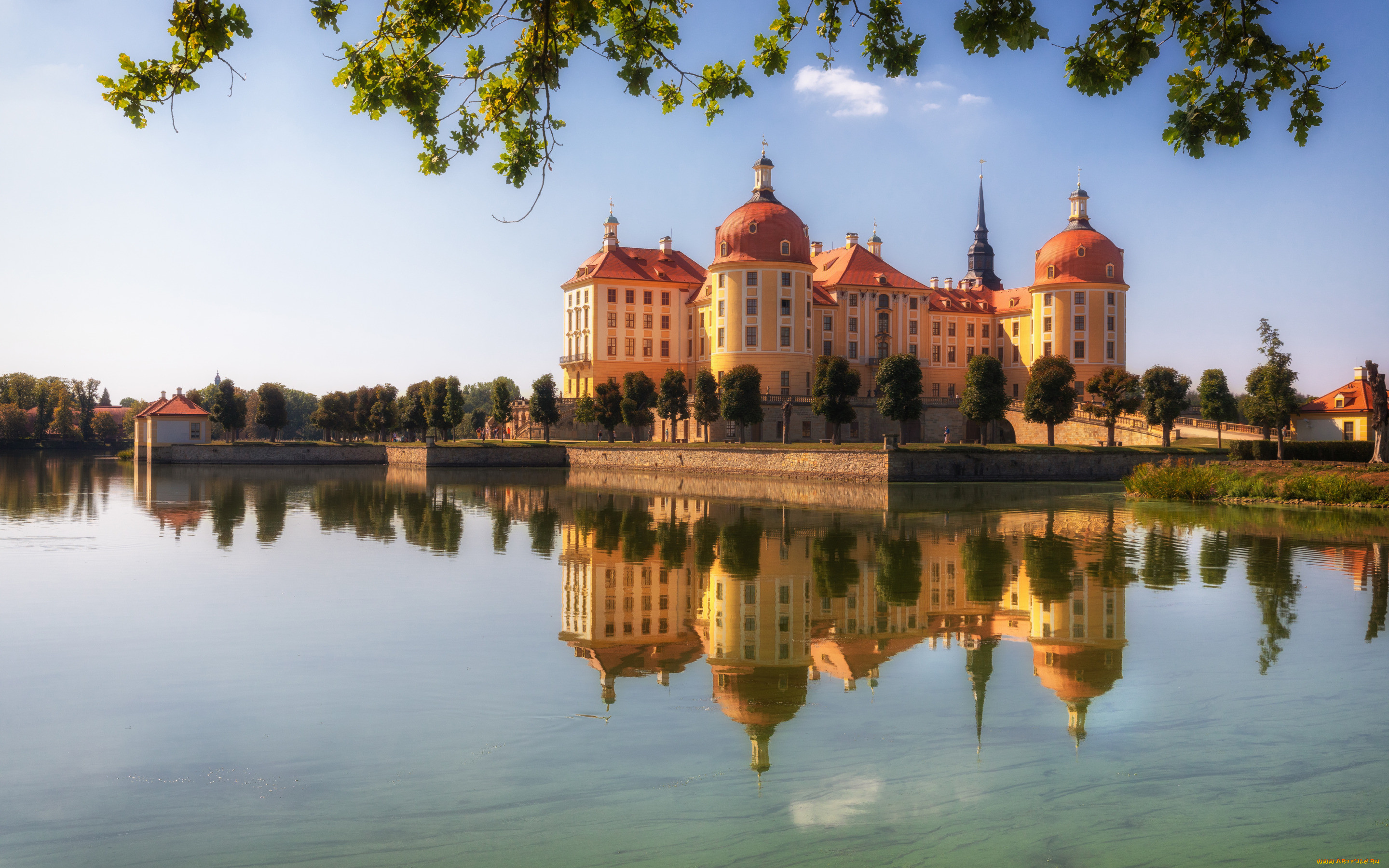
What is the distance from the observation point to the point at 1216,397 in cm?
5906

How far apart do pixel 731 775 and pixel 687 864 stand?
4.51 feet

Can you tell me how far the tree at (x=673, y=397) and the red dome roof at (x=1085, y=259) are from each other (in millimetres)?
29017

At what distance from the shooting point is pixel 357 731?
8336mm

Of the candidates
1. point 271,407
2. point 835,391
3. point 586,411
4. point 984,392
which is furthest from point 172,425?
point 984,392

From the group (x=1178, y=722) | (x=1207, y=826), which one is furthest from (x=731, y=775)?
(x=1178, y=722)

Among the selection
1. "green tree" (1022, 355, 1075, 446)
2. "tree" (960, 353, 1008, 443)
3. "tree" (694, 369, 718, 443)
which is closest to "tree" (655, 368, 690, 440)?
"tree" (694, 369, 718, 443)

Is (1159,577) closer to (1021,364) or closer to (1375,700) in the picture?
(1375,700)

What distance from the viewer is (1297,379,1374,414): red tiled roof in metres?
49.7

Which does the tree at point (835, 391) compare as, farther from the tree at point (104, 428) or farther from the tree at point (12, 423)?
the tree at point (104, 428)

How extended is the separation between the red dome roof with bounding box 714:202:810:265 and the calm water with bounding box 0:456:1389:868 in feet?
177

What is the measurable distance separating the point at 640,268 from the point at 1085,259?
33806 mm

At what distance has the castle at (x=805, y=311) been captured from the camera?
72.6 metres

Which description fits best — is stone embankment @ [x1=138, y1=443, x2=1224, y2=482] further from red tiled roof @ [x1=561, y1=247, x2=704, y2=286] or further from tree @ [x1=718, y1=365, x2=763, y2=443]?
red tiled roof @ [x1=561, y1=247, x2=704, y2=286]

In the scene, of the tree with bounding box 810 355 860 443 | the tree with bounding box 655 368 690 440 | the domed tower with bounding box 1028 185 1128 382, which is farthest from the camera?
the domed tower with bounding box 1028 185 1128 382
